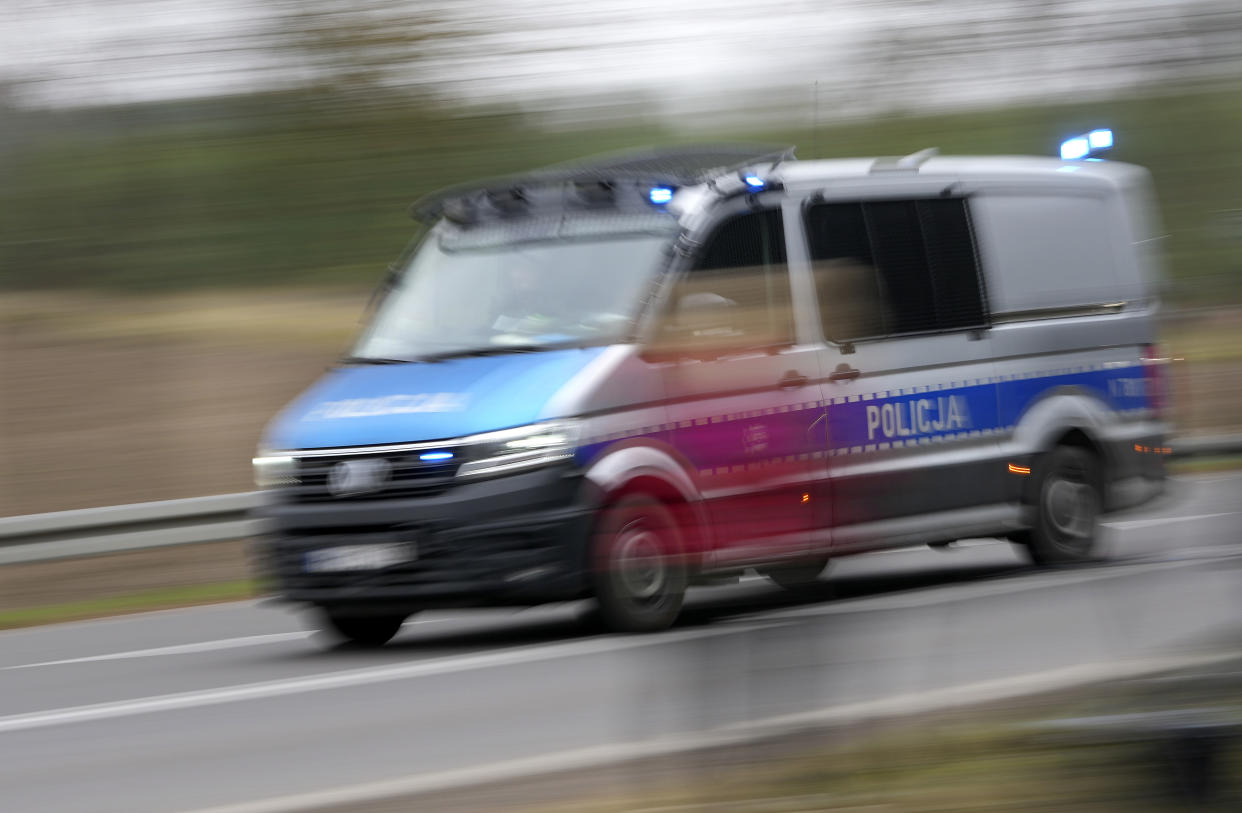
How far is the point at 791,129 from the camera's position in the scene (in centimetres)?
865

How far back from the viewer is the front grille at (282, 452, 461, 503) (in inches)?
Answer: 318

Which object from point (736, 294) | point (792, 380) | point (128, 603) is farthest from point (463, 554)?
point (128, 603)

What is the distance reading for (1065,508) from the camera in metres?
10.4

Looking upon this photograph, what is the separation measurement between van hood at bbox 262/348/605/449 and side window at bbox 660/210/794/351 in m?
0.54

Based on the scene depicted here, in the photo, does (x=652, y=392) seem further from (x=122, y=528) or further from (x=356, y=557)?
(x=122, y=528)

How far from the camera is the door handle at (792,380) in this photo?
26.5ft

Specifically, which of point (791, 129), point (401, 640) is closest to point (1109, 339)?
point (791, 129)

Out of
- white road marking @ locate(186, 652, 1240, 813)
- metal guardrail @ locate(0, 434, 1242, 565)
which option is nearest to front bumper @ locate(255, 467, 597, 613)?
white road marking @ locate(186, 652, 1240, 813)

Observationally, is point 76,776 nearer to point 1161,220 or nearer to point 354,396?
point 354,396

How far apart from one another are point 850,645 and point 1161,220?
10.3 feet

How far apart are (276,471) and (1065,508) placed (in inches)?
171

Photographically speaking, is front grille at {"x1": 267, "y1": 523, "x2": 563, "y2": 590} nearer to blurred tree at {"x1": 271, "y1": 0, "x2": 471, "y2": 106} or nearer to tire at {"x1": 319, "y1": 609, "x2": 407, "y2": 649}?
tire at {"x1": 319, "y1": 609, "x2": 407, "y2": 649}

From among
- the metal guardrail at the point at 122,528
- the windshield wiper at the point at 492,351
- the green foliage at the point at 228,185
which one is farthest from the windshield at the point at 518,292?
the green foliage at the point at 228,185

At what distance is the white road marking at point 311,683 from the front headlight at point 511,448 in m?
0.80
